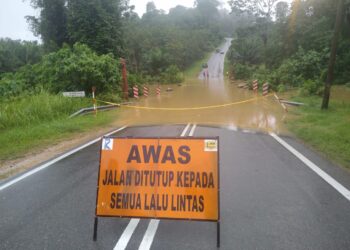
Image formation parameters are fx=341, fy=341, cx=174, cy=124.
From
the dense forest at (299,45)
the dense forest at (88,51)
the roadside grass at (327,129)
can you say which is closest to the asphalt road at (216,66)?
the dense forest at (88,51)

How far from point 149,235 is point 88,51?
73.0 feet

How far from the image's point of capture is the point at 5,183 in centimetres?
700

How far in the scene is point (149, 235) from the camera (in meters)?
4.63

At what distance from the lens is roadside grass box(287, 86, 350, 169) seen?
29.9ft

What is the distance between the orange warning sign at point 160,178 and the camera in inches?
178

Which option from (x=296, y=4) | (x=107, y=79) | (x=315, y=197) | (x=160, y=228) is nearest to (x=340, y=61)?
(x=296, y=4)

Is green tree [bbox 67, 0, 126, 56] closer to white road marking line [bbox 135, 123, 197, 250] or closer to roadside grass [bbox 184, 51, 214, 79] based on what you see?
roadside grass [bbox 184, 51, 214, 79]

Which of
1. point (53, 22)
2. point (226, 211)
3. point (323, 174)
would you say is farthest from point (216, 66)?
point (226, 211)

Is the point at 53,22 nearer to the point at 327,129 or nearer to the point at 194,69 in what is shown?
the point at 327,129

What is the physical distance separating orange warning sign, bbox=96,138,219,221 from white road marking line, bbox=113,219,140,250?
0.29 metres

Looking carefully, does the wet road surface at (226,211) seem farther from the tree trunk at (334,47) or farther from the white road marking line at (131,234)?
the tree trunk at (334,47)

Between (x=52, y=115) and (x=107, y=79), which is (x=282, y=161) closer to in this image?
(x=52, y=115)

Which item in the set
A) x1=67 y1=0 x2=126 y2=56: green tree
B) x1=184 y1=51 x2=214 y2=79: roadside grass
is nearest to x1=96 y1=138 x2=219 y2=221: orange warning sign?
x1=67 y1=0 x2=126 y2=56: green tree

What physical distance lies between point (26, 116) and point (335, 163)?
11745mm
